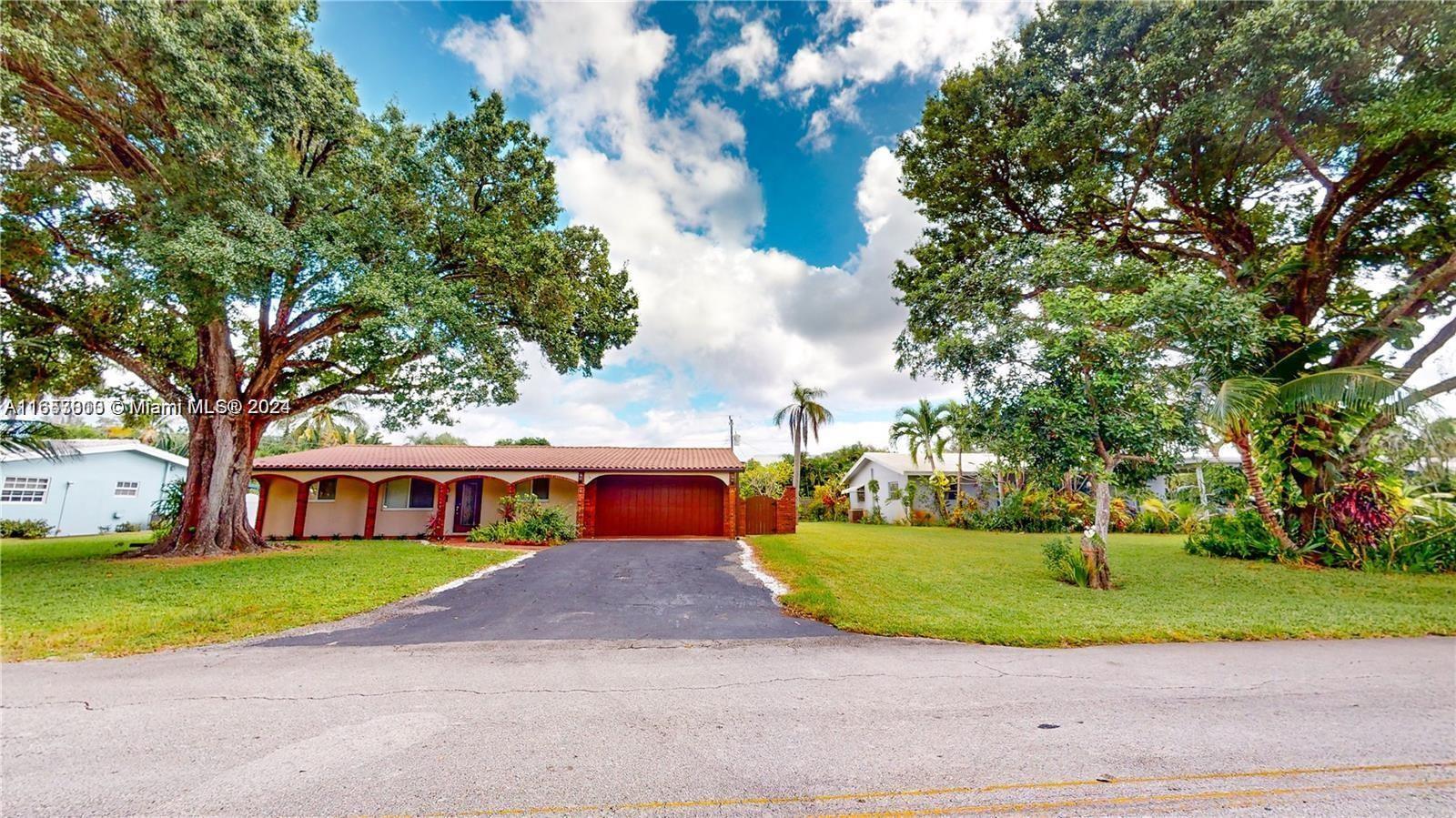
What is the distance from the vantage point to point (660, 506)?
2017cm

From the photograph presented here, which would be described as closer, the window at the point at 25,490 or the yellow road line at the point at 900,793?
the yellow road line at the point at 900,793

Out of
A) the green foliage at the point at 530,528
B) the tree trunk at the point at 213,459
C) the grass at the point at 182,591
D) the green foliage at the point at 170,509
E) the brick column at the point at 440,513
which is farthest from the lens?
the brick column at the point at 440,513

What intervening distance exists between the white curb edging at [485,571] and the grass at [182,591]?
22 centimetres

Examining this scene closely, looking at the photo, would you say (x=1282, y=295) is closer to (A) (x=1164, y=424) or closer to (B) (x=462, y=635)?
(A) (x=1164, y=424)

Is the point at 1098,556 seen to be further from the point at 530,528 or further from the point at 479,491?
the point at 479,491

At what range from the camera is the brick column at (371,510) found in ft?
60.4

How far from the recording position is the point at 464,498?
1952 cm

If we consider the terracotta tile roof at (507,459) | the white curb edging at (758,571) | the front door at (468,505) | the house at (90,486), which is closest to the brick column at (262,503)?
the terracotta tile roof at (507,459)

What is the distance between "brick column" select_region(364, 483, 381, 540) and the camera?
60.4 ft

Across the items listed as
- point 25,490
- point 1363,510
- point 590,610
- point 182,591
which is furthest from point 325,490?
point 1363,510

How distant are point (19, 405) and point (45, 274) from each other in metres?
5.36

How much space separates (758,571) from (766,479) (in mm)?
20044

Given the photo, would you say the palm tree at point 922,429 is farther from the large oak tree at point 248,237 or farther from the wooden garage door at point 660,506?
the large oak tree at point 248,237

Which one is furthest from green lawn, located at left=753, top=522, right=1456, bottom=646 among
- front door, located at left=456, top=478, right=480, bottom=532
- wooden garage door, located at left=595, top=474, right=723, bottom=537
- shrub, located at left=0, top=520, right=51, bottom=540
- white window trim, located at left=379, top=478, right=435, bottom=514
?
shrub, located at left=0, top=520, right=51, bottom=540
